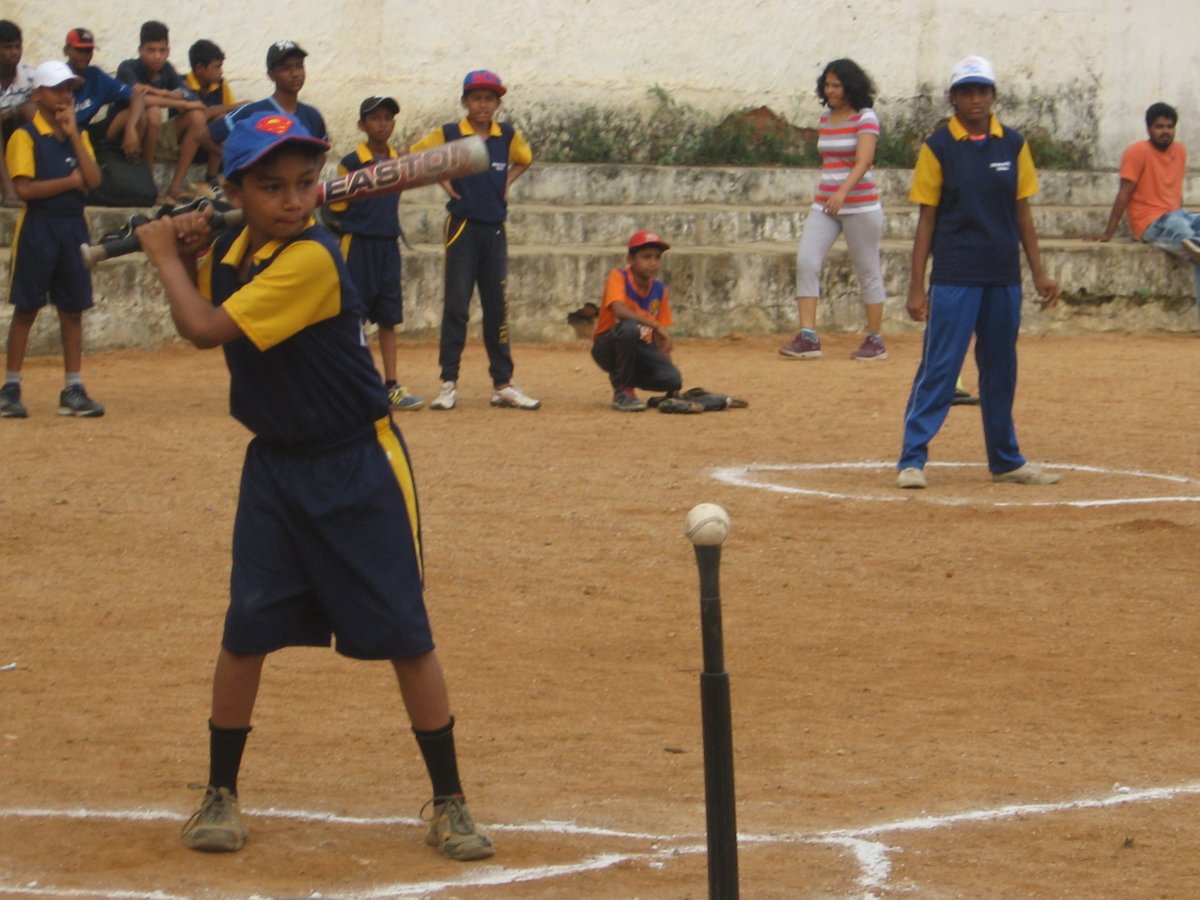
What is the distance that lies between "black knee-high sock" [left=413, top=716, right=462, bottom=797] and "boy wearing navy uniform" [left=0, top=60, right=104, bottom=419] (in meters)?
6.88

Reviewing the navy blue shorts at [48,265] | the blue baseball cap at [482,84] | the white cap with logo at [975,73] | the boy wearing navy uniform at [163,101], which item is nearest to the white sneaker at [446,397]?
the blue baseball cap at [482,84]

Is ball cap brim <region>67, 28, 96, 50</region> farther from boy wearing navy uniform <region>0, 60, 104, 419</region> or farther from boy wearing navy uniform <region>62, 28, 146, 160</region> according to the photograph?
boy wearing navy uniform <region>0, 60, 104, 419</region>

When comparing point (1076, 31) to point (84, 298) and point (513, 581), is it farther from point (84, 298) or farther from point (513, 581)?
point (513, 581)

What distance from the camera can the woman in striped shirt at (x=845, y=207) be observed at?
46.4ft

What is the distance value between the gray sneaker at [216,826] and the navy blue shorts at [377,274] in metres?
6.94

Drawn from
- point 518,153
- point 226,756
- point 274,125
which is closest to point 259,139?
point 274,125

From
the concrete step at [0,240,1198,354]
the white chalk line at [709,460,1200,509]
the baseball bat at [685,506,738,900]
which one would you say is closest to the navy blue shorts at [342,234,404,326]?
the white chalk line at [709,460,1200,509]

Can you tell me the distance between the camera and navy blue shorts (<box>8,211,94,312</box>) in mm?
10711

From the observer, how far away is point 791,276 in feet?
53.7

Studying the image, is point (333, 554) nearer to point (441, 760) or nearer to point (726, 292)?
point (441, 760)

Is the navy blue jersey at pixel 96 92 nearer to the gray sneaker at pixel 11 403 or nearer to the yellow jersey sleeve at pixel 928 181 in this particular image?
the gray sneaker at pixel 11 403

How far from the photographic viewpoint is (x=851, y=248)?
14594mm

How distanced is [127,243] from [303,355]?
1.60 feet

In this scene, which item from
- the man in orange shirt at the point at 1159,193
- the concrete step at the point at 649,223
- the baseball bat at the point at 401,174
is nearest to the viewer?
the baseball bat at the point at 401,174
